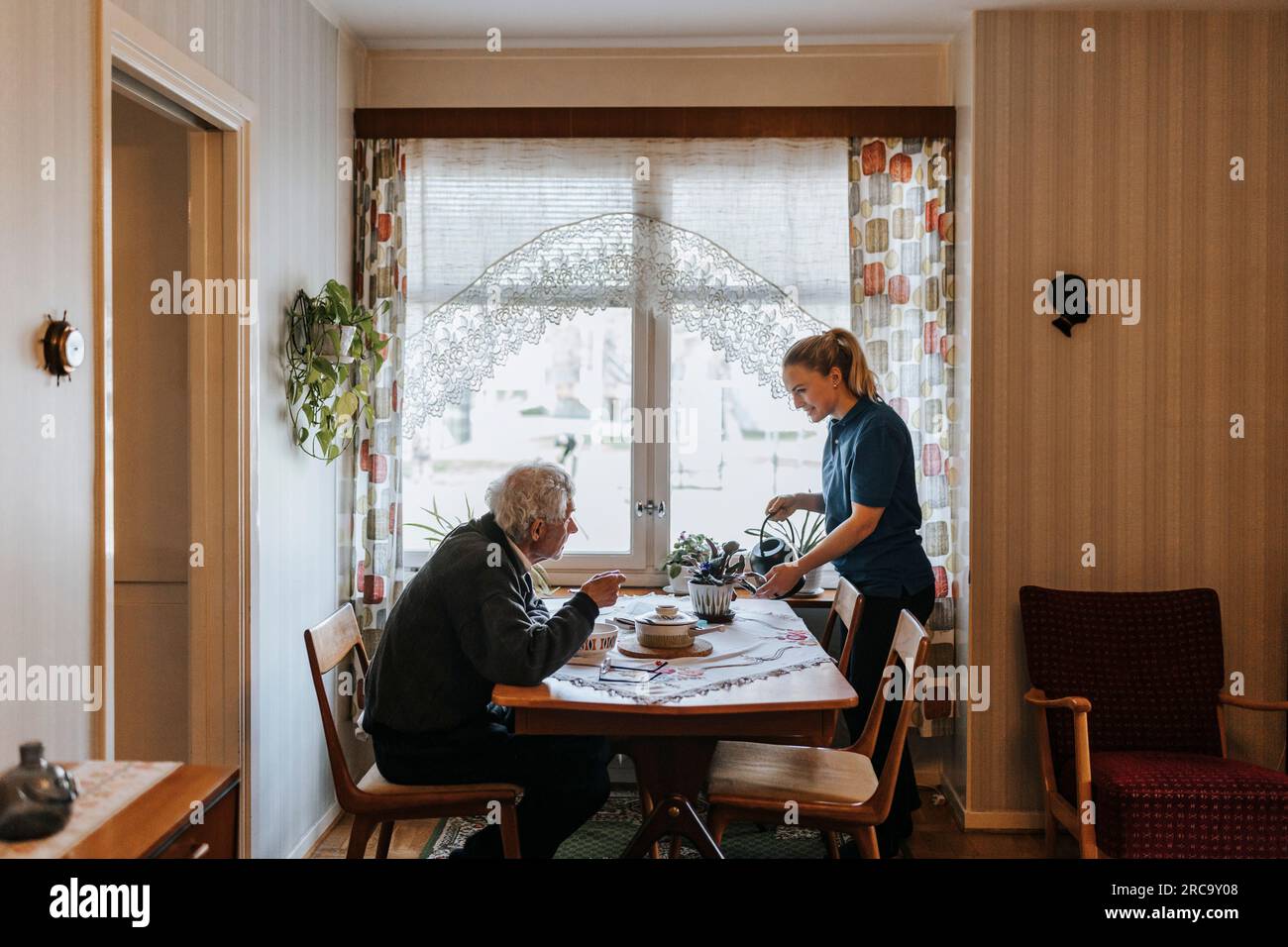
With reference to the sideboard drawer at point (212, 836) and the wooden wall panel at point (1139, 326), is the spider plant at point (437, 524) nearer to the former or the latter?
the wooden wall panel at point (1139, 326)

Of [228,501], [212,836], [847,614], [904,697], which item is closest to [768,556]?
[847,614]

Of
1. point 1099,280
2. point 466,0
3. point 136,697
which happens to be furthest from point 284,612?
point 1099,280

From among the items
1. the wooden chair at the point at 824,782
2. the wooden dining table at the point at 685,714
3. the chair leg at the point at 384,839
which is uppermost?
the wooden dining table at the point at 685,714

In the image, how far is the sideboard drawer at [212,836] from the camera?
134 centimetres

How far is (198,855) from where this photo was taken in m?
1.38

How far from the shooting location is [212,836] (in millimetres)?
1450

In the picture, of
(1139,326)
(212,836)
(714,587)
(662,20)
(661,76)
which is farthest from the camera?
(661,76)

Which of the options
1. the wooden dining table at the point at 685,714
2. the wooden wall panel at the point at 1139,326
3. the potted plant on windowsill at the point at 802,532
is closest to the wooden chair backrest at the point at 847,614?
the potted plant on windowsill at the point at 802,532

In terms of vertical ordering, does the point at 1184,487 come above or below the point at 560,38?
below

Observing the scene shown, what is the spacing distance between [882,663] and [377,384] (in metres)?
2.04

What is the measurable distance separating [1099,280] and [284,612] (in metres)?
2.90

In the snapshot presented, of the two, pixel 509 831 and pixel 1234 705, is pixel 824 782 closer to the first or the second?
pixel 509 831

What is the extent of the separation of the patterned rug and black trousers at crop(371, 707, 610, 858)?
0.78 meters
